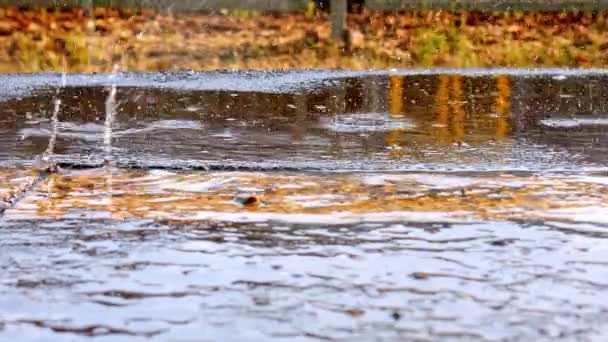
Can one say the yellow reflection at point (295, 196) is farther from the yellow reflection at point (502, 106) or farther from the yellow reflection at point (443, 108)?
the yellow reflection at point (502, 106)

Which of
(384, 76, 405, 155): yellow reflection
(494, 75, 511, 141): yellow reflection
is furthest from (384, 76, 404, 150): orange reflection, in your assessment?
(494, 75, 511, 141): yellow reflection

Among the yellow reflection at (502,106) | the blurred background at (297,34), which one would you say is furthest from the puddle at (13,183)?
the blurred background at (297,34)

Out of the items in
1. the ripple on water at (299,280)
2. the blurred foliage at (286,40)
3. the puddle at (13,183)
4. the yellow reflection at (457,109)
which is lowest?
the ripple on water at (299,280)

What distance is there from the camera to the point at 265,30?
29.3 feet

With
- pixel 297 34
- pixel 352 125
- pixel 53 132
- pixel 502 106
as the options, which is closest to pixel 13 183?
pixel 53 132

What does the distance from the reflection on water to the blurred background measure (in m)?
1.44

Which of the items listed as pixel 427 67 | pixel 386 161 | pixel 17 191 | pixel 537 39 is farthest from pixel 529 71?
pixel 17 191

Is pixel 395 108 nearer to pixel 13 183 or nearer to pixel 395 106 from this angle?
pixel 395 106

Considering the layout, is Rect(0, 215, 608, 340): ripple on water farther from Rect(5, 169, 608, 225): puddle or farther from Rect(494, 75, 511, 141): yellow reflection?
Rect(494, 75, 511, 141): yellow reflection

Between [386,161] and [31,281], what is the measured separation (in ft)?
5.84

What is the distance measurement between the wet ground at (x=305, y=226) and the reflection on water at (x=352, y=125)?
21 millimetres

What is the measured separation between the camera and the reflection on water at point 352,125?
155 inches

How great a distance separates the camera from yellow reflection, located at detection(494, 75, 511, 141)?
4740mm

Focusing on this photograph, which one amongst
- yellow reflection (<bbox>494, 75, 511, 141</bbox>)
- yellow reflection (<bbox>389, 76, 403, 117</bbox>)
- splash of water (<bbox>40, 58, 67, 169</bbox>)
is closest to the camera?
splash of water (<bbox>40, 58, 67, 169</bbox>)
